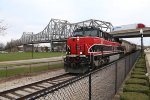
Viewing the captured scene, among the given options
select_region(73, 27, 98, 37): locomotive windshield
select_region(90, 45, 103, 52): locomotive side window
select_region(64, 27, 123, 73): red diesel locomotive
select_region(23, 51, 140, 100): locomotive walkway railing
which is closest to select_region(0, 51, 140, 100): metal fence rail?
select_region(23, 51, 140, 100): locomotive walkway railing

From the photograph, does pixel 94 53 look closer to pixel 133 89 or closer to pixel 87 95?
pixel 133 89

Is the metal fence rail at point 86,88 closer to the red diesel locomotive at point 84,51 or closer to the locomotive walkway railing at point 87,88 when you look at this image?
the locomotive walkway railing at point 87,88

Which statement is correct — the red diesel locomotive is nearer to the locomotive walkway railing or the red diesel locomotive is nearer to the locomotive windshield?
the locomotive windshield

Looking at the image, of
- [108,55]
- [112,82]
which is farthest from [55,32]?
[112,82]

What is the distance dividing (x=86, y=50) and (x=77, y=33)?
8.08ft

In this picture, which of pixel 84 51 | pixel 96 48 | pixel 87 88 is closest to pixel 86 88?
pixel 87 88

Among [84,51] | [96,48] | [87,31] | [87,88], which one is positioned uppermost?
[87,31]

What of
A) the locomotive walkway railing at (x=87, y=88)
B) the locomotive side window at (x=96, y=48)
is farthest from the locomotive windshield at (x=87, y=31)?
the locomotive walkway railing at (x=87, y=88)

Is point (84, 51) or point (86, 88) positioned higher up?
point (84, 51)

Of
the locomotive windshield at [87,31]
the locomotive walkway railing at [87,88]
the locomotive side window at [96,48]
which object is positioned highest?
the locomotive windshield at [87,31]

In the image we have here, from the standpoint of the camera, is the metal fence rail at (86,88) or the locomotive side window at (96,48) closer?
the metal fence rail at (86,88)

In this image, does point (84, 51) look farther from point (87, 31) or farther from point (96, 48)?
point (87, 31)

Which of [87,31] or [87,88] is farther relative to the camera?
[87,31]

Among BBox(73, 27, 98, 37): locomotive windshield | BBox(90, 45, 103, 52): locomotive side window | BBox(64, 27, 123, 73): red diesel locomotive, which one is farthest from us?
BBox(73, 27, 98, 37): locomotive windshield
